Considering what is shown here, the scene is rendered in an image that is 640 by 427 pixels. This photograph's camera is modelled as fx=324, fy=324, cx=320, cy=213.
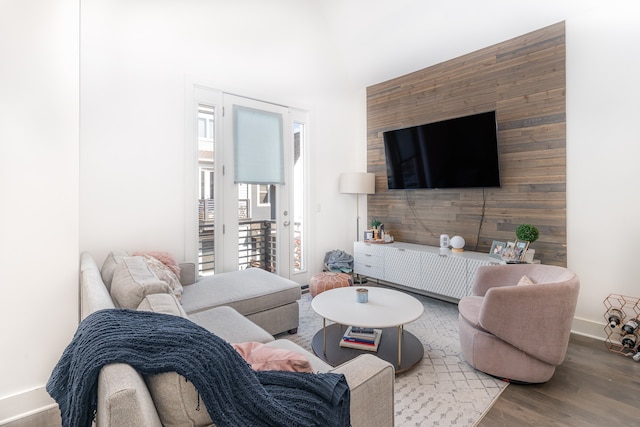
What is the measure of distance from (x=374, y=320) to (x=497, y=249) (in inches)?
72.5

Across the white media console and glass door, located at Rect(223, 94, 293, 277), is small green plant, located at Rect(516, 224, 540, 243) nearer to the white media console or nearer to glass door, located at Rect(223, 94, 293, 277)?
the white media console

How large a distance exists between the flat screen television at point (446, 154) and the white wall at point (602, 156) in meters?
0.68

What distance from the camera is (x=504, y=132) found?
11.3ft

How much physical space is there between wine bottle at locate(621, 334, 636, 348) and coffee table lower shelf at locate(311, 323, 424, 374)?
1.55 metres

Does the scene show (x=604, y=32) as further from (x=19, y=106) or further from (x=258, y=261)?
(x=19, y=106)

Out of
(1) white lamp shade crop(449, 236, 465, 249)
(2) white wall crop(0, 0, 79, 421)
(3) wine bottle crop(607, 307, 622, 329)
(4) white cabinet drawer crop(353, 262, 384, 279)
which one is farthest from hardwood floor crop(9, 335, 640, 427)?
(4) white cabinet drawer crop(353, 262, 384, 279)

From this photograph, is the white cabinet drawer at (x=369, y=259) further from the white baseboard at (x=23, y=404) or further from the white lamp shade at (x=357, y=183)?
the white baseboard at (x=23, y=404)

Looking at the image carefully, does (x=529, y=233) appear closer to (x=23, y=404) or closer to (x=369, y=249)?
(x=369, y=249)

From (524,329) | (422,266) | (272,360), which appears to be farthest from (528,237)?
(272,360)

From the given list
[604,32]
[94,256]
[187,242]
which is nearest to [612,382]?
[604,32]

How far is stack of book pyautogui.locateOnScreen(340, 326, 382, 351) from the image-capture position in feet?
7.85

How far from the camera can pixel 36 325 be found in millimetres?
1859

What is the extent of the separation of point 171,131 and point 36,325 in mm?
1927

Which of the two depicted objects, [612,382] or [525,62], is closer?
[612,382]
